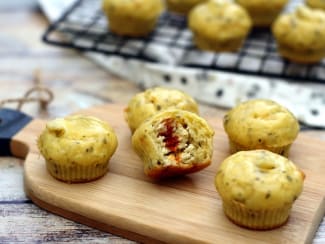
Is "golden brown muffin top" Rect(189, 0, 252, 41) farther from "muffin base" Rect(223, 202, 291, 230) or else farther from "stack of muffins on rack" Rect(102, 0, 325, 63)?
"muffin base" Rect(223, 202, 291, 230)

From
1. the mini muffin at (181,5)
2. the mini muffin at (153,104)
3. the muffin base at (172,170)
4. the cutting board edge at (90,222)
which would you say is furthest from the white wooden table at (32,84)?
the mini muffin at (181,5)

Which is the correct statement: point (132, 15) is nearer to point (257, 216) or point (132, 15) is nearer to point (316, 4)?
point (316, 4)

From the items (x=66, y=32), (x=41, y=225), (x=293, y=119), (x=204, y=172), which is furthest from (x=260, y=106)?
(x=66, y=32)

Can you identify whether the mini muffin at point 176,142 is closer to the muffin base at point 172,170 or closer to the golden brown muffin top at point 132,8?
the muffin base at point 172,170

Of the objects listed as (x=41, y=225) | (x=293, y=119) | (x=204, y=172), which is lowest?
(x=41, y=225)

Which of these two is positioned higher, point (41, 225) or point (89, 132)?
point (89, 132)

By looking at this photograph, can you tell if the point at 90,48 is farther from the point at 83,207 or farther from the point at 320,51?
the point at 83,207
